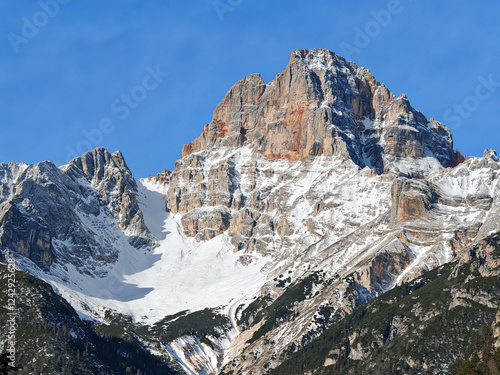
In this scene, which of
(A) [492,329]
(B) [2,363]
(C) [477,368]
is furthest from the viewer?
(A) [492,329]

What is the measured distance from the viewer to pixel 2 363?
75.3 metres

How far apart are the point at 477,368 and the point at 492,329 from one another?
31.0 m

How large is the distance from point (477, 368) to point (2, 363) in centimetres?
9362

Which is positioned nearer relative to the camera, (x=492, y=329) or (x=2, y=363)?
(x=2, y=363)

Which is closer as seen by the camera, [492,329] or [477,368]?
[477,368]

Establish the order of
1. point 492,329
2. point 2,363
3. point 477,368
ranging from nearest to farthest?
point 2,363
point 477,368
point 492,329

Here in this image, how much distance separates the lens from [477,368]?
143125mm

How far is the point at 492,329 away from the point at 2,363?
12244 centimetres

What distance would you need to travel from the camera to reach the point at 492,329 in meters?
172

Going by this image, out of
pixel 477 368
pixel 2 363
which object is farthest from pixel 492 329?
pixel 2 363

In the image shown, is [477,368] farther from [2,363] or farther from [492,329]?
[2,363]

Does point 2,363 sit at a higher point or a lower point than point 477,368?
higher

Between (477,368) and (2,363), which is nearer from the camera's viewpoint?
(2,363)
